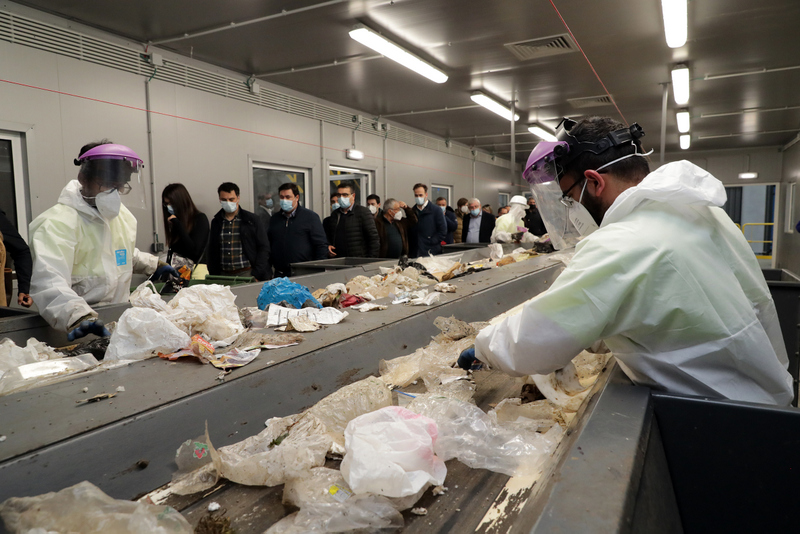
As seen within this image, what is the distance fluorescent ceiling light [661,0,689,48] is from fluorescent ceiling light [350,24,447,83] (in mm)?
2722

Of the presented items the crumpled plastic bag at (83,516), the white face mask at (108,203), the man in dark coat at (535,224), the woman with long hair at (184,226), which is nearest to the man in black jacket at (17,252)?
the woman with long hair at (184,226)

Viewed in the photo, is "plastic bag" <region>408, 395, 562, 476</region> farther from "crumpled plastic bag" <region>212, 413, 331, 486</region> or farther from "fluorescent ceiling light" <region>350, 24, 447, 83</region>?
"fluorescent ceiling light" <region>350, 24, 447, 83</region>

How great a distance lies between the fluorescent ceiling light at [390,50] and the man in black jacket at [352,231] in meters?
1.67

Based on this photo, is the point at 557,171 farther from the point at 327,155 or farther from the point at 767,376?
the point at 327,155

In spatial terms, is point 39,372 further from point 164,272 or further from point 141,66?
point 141,66

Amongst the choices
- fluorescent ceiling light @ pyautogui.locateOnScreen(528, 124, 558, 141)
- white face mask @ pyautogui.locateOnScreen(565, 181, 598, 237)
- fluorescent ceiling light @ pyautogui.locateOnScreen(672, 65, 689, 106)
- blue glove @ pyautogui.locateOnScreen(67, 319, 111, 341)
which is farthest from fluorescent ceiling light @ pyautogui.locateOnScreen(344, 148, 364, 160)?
white face mask @ pyautogui.locateOnScreen(565, 181, 598, 237)

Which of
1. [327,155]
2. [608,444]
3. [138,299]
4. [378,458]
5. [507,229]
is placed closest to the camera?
[608,444]

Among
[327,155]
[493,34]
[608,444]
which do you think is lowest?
[608,444]

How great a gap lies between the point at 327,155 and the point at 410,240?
2.41 m

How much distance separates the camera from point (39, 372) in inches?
59.9

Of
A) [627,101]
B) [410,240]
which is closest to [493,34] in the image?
[410,240]

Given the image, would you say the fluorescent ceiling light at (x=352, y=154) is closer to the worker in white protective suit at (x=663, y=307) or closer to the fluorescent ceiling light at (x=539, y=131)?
the fluorescent ceiling light at (x=539, y=131)

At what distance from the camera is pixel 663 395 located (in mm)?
1099

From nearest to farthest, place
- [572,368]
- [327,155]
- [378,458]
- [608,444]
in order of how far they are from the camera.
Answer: [608,444]
[378,458]
[572,368]
[327,155]
